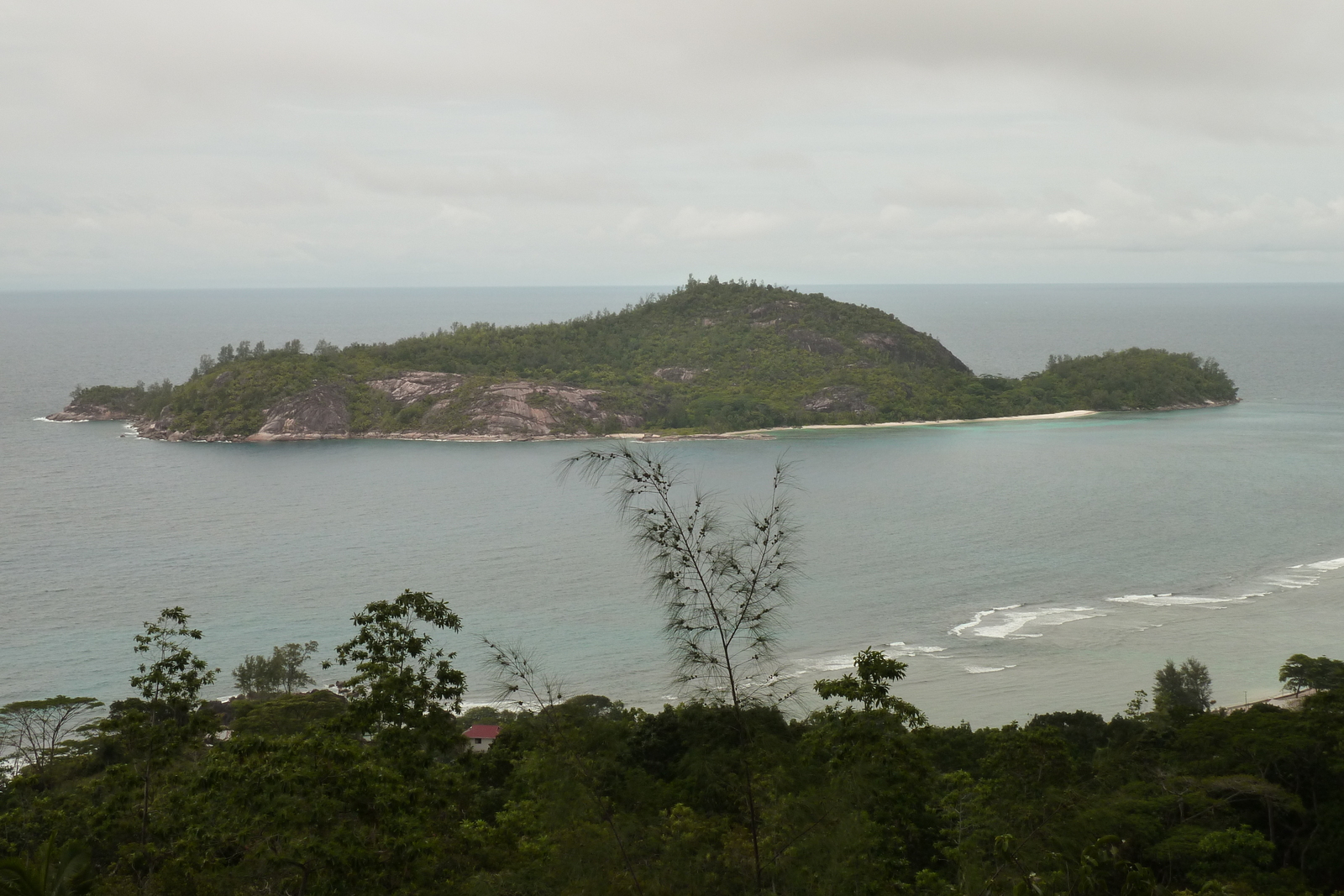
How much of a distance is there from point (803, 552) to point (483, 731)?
60.8 ft

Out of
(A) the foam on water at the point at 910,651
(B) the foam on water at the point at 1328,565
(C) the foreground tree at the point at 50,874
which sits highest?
(C) the foreground tree at the point at 50,874

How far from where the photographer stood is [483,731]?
21609mm

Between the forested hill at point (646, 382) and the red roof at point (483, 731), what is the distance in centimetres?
4972

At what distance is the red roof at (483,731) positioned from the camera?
2138 cm

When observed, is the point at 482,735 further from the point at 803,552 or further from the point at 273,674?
the point at 803,552

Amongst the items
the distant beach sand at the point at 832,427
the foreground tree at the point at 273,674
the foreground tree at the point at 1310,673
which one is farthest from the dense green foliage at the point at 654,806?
the distant beach sand at the point at 832,427

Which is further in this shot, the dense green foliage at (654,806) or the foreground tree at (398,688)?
the foreground tree at (398,688)

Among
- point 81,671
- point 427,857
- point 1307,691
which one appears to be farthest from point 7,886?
point 1307,691

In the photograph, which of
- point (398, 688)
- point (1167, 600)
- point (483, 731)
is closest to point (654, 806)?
point (398, 688)

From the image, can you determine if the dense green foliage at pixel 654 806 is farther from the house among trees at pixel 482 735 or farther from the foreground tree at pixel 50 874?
the house among trees at pixel 482 735

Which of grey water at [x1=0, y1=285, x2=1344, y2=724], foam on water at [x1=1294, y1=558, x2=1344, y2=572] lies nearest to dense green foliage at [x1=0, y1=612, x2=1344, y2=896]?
grey water at [x1=0, y1=285, x2=1344, y2=724]

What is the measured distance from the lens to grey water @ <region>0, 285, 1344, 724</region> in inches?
1098

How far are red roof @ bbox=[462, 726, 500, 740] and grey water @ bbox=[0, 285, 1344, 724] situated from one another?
3.82 m

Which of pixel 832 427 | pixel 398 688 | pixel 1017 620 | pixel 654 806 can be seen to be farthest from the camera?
pixel 832 427
